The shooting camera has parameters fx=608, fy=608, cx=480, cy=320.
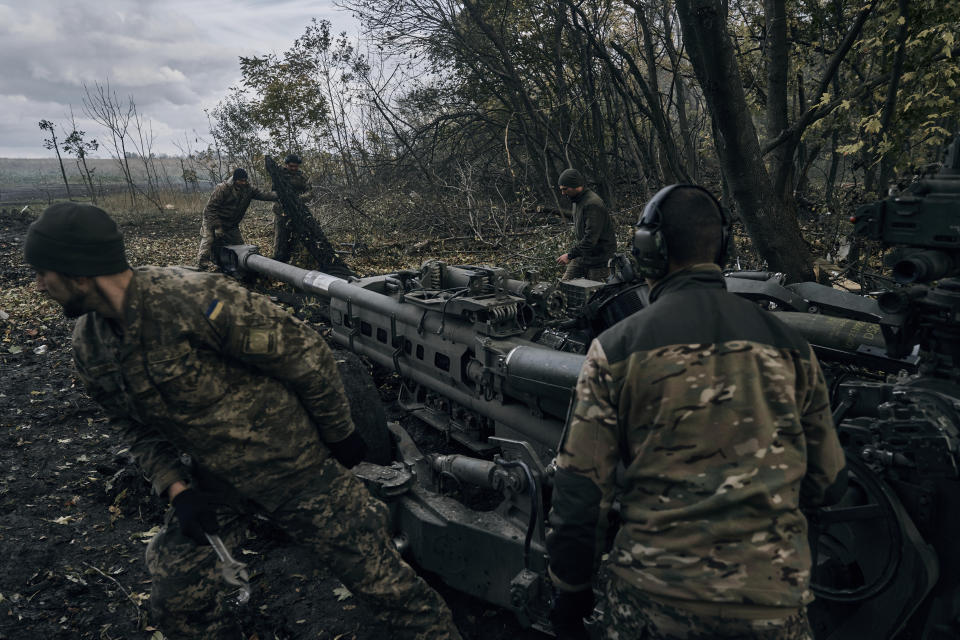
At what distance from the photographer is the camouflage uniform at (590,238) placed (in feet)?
24.9

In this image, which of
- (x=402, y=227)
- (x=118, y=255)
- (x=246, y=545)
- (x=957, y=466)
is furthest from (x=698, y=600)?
(x=402, y=227)

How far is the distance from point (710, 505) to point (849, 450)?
1.33 metres

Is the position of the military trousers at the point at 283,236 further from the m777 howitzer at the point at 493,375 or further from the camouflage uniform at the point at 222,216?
the m777 howitzer at the point at 493,375

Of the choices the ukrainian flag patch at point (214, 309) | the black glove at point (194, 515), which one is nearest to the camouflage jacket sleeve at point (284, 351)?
the ukrainian flag patch at point (214, 309)

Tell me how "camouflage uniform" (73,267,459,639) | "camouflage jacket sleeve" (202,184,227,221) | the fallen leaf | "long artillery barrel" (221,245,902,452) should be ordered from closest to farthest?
"camouflage uniform" (73,267,459,639) < "long artillery barrel" (221,245,902,452) < the fallen leaf < "camouflage jacket sleeve" (202,184,227,221)

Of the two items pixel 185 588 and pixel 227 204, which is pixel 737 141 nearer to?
pixel 185 588

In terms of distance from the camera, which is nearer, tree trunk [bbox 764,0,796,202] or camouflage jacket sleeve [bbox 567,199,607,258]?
tree trunk [bbox 764,0,796,202]

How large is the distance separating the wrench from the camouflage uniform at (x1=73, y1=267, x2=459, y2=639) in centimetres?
19

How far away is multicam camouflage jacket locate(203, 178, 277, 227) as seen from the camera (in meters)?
9.72

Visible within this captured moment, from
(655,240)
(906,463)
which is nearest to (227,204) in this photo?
(655,240)

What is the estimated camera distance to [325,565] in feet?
9.24

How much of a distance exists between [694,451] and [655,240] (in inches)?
25.2

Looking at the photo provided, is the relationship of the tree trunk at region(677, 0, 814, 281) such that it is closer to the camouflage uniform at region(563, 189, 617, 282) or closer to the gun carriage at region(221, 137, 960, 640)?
the camouflage uniform at region(563, 189, 617, 282)

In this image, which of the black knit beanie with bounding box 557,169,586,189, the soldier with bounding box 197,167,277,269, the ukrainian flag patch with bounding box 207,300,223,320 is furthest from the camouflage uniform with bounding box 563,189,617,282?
the ukrainian flag patch with bounding box 207,300,223,320
